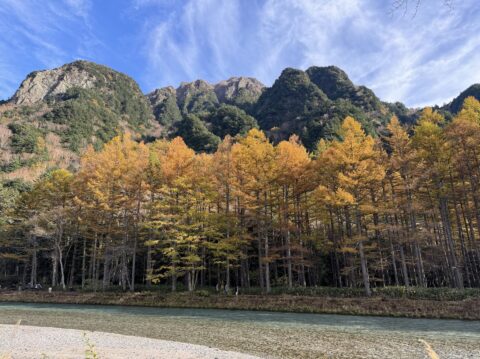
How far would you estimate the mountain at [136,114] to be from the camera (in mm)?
62469

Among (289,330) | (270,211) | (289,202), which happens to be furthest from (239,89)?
(289,330)

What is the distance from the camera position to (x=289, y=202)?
22.8m

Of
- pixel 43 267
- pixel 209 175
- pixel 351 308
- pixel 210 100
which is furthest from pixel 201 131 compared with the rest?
pixel 210 100

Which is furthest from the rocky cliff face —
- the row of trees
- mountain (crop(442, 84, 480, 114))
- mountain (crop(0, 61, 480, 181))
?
the row of trees

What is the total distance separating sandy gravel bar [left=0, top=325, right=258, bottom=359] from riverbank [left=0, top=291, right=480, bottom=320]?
10192 millimetres

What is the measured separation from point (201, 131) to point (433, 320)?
201 feet

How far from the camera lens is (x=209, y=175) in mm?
24859

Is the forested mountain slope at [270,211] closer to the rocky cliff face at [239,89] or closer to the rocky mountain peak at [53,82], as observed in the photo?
the rocky mountain peak at [53,82]

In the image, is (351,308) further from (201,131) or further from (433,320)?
(201,131)

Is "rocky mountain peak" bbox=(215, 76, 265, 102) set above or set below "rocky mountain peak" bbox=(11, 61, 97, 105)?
above

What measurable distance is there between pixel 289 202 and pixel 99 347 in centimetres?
1625

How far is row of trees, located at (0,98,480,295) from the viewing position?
786 inches

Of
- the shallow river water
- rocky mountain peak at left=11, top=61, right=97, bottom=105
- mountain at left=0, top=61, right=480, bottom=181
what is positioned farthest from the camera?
rocky mountain peak at left=11, top=61, right=97, bottom=105

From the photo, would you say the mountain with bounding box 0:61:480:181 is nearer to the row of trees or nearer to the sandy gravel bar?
the row of trees
